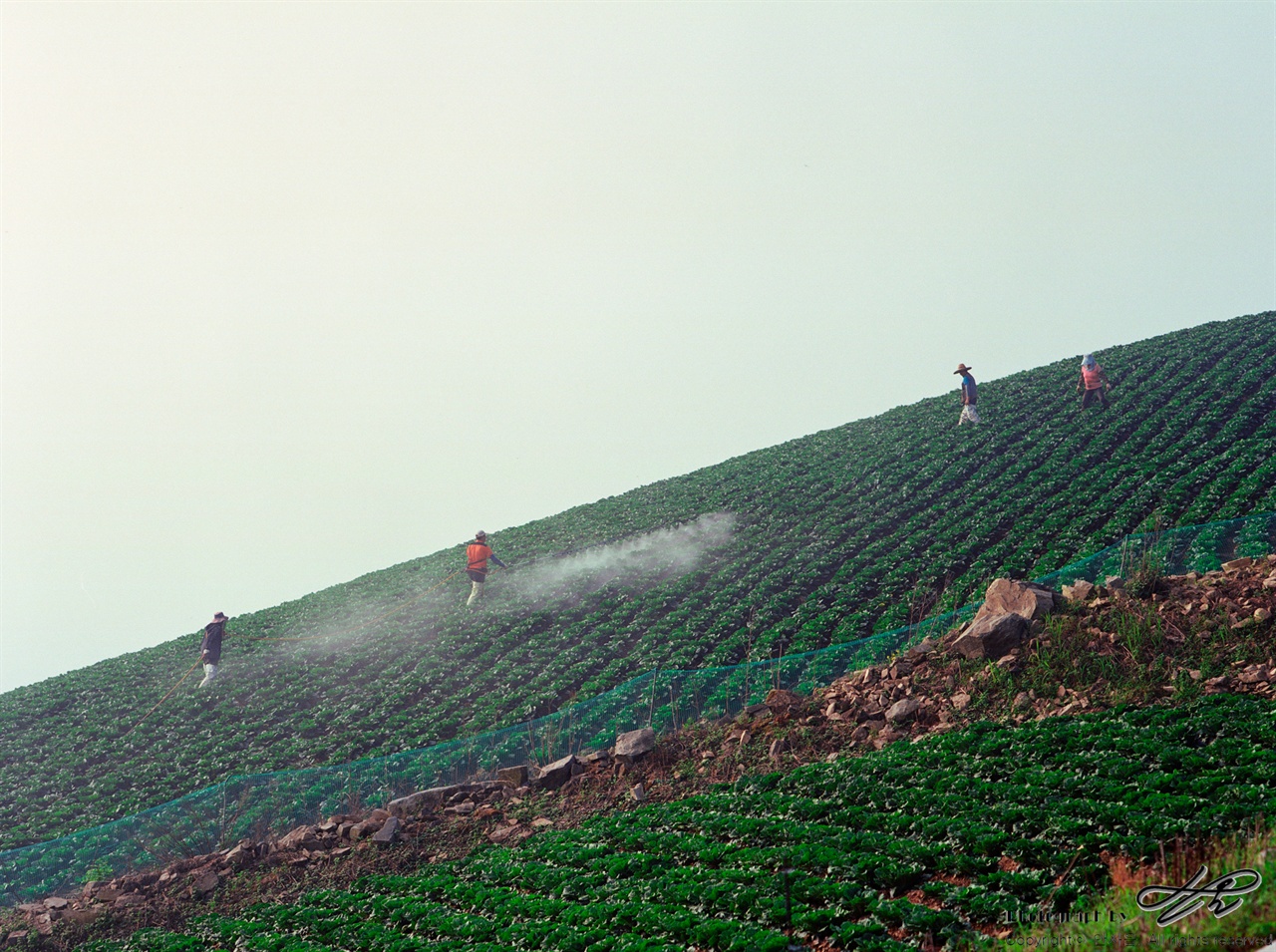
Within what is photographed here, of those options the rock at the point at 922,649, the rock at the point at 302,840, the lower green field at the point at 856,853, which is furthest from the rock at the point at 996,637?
the rock at the point at 302,840

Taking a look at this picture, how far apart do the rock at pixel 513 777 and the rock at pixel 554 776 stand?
0.28 meters

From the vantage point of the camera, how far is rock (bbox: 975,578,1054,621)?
1507 cm

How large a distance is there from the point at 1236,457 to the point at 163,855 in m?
25.8

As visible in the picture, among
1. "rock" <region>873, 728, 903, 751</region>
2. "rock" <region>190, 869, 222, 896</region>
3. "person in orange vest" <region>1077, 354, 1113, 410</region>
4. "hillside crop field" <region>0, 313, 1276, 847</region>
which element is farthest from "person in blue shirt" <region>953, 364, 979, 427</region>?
"rock" <region>190, 869, 222, 896</region>

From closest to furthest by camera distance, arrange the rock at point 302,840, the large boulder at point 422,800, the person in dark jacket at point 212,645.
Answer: the rock at point 302,840
the large boulder at point 422,800
the person in dark jacket at point 212,645

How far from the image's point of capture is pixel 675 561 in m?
28.4

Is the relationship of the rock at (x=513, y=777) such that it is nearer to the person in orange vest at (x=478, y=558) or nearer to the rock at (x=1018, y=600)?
the rock at (x=1018, y=600)

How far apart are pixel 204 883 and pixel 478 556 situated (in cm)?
1370

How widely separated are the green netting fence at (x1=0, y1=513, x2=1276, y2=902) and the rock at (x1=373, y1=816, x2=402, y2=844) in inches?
61.4

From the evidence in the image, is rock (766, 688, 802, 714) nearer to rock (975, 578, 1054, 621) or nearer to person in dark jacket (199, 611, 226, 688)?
rock (975, 578, 1054, 621)

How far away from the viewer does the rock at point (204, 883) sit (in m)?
14.0

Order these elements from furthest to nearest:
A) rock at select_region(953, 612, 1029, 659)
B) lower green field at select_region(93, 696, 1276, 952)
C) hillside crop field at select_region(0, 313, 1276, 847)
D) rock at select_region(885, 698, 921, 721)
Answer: hillside crop field at select_region(0, 313, 1276, 847)
rock at select_region(953, 612, 1029, 659)
rock at select_region(885, 698, 921, 721)
lower green field at select_region(93, 696, 1276, 952)

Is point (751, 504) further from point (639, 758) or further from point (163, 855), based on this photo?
point (163, 855)

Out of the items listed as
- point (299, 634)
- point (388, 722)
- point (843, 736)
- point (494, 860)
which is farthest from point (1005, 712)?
A: point (299, 634)
